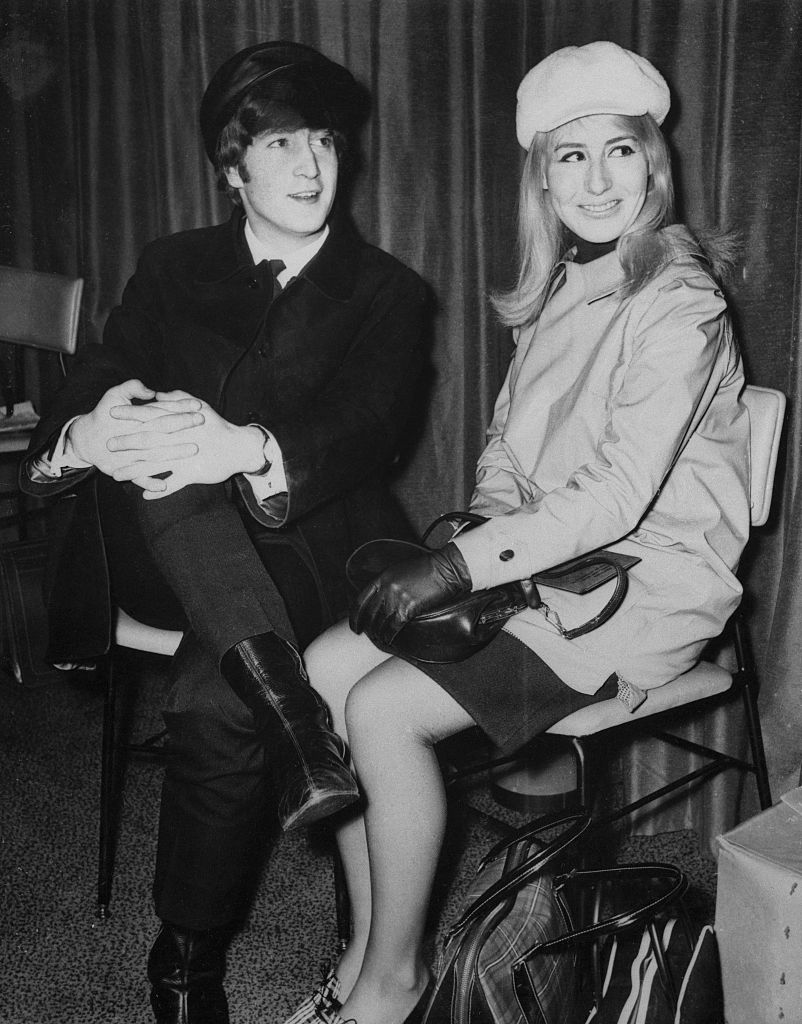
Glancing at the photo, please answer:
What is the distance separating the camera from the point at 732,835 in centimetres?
112

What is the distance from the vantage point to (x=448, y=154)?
1.96 metres

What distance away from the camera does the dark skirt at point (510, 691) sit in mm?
1271

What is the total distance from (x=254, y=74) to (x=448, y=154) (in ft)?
1.66

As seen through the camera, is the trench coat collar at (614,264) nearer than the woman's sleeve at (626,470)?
No

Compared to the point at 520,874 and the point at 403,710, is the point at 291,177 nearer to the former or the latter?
the point at 403,710

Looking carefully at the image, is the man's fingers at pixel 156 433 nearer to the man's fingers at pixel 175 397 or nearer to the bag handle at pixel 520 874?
the man's fingers at pixel 175 397

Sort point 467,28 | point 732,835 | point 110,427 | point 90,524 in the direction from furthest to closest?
point 467,28
point 90,524
point 110,427
point 732,835

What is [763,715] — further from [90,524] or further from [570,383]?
[90,524]

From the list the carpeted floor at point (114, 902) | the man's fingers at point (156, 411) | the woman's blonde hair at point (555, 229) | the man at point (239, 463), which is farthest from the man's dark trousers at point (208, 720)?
the woman's blonde hair at point (555, 229)

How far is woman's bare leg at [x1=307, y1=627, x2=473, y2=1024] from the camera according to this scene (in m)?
1.29

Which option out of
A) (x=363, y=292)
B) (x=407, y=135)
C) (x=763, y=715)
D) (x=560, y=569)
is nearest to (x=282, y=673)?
(x=560, y=569)

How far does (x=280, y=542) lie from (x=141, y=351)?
462 mm

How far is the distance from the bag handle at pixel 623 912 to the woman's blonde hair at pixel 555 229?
2.53ft

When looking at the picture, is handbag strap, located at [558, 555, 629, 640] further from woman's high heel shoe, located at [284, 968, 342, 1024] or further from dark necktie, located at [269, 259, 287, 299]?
dark necktie, located at [269, 259, 287, 299]
